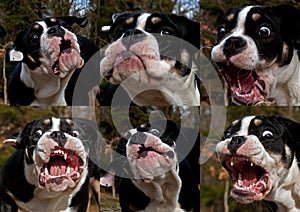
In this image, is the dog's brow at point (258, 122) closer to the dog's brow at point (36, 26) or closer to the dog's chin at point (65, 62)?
the dog's chin at point (65, 62)

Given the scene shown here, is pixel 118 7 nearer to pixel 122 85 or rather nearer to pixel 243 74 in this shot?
pixel 122 85

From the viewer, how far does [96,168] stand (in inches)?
77.8

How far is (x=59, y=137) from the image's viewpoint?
6.14ft

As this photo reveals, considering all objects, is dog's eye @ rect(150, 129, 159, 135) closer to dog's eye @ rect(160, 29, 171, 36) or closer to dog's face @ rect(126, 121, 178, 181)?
dog's face @ rect(126, 121, 178, 181)

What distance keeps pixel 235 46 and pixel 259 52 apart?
66mm

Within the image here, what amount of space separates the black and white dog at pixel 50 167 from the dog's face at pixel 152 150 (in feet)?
0.53

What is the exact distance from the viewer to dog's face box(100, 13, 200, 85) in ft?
5.65

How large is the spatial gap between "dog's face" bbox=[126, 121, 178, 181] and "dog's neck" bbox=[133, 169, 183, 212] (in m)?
0.02

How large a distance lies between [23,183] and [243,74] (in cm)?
76

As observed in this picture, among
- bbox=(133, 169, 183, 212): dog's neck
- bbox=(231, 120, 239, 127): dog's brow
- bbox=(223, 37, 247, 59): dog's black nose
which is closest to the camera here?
bbox=(223, 37, 247, 59): dog's black nose

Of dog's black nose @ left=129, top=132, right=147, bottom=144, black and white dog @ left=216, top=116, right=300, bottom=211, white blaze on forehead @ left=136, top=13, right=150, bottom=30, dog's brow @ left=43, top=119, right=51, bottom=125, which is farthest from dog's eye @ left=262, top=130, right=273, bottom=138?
dog's brow @ left=43, top=119, right=51, bottom=125

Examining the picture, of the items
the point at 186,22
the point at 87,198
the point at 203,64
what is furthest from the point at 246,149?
the point at 87,198

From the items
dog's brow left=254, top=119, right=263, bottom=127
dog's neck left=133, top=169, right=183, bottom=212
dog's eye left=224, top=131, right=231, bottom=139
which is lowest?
dog's neck left=133, top=169, right=183, bottom=212

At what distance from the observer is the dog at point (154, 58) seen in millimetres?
1728
